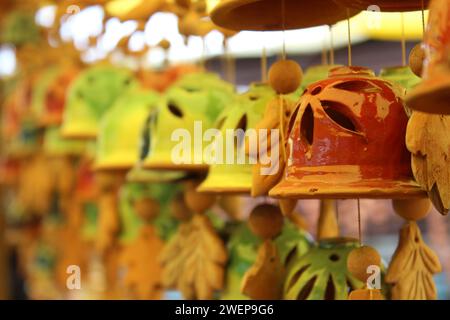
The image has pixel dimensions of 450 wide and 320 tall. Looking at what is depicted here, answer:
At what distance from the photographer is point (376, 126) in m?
0.97

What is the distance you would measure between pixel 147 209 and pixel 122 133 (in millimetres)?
184

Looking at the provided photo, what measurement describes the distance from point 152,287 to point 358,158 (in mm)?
784

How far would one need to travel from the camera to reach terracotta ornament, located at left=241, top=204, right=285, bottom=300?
120 cm

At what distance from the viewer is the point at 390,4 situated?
1035 mm

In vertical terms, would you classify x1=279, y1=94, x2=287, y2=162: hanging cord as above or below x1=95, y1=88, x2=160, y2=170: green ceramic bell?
below

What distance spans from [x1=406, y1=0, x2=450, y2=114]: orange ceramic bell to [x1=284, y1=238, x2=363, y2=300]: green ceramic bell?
380mm

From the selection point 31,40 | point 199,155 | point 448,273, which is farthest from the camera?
point 31,40

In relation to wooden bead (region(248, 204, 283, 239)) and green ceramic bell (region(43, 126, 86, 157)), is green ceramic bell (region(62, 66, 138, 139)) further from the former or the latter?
wooden bead (region(248, 204, 283, 239))

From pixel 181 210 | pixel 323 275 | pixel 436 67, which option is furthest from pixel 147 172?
pixel 436 67

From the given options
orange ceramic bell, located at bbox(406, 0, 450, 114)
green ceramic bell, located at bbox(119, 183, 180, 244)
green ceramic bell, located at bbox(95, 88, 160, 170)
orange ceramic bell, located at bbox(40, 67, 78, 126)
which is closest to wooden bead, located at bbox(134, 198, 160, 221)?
green ceramic bell, located at bbox(119, 183, 180, 244)

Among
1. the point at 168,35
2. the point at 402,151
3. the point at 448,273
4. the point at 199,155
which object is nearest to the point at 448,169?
the point at 402,151

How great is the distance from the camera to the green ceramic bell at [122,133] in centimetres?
158
